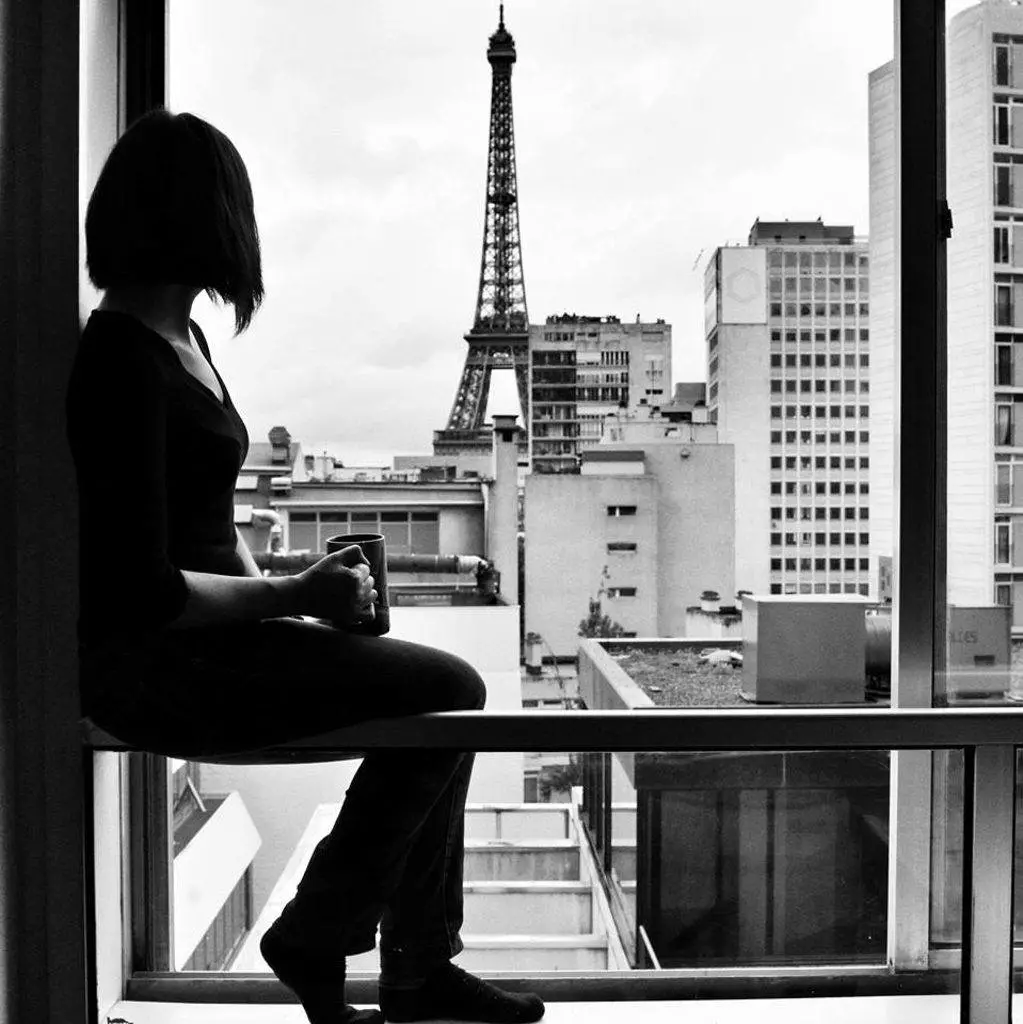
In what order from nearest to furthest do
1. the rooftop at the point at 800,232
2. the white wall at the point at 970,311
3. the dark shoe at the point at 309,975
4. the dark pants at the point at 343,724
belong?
the dark pants at the point at 343,724 < the dark shoe at the point at 309,975 < the white wall at the point at 970,311 < the rooftop at the point at 800,232

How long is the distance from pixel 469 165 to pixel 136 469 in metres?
1.10

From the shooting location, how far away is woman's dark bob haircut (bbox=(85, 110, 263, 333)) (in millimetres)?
1199

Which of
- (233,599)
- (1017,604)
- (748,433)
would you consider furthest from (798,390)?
(233,599)

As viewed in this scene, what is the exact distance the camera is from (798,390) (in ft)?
6.18

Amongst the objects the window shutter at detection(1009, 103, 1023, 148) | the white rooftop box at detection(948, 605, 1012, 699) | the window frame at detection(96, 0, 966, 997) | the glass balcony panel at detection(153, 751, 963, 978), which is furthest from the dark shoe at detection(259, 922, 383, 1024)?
the window shutter at detection(1009, 103, 1023, 148)

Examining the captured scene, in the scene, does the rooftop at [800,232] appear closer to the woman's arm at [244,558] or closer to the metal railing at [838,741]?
the metal railing at [838,741]

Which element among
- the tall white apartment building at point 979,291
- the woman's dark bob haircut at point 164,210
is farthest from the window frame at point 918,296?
the woman's dark bob haircut at point 164,210

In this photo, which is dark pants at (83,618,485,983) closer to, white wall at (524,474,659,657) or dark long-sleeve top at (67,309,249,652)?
dark long-sleeve top at (67,309,249,652)

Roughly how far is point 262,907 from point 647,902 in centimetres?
64

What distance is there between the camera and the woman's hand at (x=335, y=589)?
1.21 metres

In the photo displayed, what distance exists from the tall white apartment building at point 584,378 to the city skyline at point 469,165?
4 cm

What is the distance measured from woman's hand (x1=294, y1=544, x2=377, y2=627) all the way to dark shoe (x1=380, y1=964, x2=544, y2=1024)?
1.83 ft

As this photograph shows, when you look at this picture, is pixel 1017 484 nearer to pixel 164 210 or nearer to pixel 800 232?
pixel 800 232

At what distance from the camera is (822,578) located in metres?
1.86
